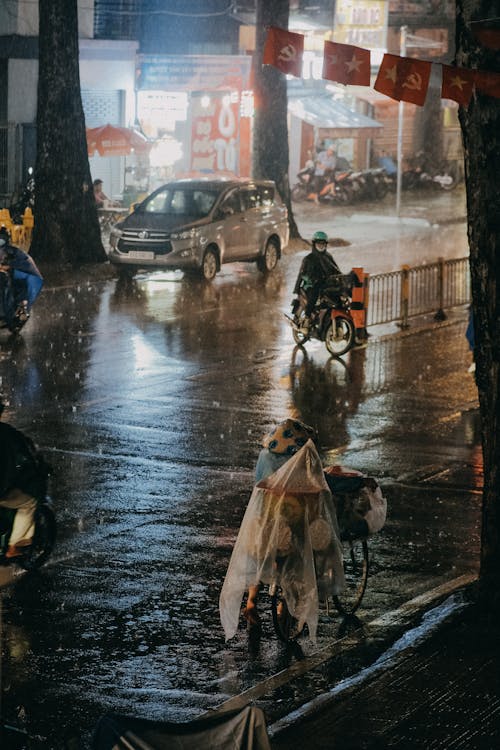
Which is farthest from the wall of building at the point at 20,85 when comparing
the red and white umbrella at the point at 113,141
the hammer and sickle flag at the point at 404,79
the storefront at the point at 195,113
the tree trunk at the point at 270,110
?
the hammer and sickle flag at the point at 404,79

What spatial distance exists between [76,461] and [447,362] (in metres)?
7.47

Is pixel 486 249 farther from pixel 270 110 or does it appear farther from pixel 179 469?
pixel 270 110

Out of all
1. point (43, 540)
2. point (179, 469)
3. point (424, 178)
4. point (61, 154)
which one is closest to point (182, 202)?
point (61, 154)

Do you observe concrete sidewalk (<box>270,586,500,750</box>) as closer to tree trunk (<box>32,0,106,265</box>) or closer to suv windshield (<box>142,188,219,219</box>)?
suv windshield (<box>142,188,219,219</box>)

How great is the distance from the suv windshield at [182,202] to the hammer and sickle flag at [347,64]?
51.9 feet

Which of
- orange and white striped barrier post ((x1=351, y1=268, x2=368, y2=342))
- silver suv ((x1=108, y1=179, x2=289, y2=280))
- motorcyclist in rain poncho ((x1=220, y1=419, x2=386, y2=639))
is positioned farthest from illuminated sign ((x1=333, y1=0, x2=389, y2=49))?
motorcyclist in rain poncho ((x1=220, y1=419, x2=386, y2=639))

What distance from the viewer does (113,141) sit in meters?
36.5

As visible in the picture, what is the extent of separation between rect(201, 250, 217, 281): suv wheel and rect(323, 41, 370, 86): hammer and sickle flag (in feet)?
49.9

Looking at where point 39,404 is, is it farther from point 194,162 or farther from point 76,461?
point 194,162

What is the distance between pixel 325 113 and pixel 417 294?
87.3 feet

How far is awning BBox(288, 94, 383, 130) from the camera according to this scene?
158 ft

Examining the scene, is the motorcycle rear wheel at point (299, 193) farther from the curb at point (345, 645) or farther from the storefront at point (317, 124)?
the curb at point (345, 645)

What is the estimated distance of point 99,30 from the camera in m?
45.0

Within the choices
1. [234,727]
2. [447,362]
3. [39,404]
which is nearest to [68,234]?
[447,362]
